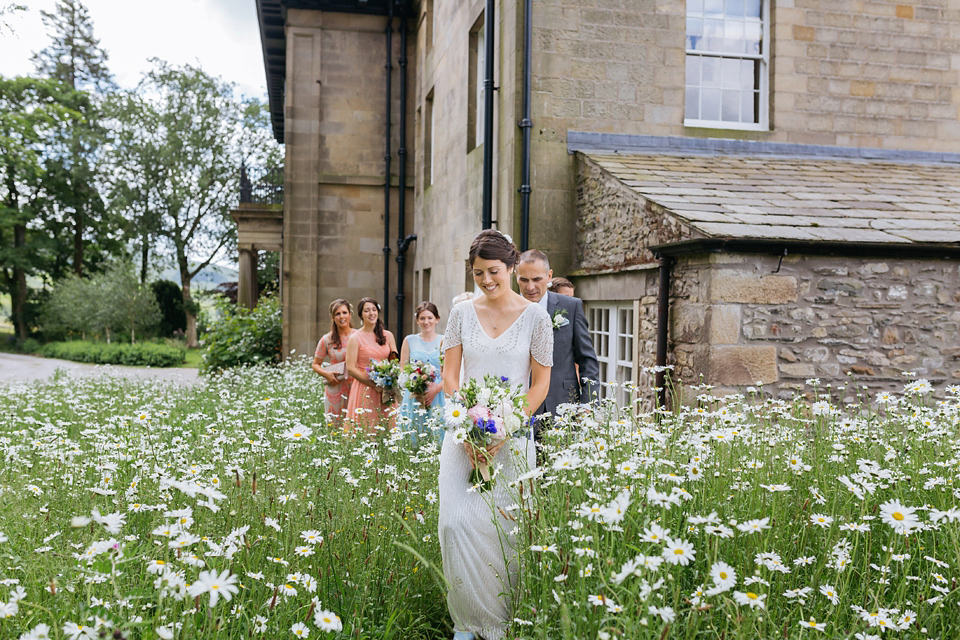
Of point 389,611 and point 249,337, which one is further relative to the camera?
point 249,337

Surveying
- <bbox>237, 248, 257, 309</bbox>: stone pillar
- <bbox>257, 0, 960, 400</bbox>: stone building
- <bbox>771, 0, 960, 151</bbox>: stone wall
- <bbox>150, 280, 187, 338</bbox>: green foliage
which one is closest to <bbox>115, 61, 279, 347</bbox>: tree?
<bbox>150, 280, 187, 338</bbox>: green foliage

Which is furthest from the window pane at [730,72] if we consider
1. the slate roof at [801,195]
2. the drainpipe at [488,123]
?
the drainpipe at [488,123]

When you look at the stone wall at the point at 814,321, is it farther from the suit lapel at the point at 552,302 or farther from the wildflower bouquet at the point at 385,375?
the wildflower bouquet at the point at 385,375

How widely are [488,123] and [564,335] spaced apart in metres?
5.77

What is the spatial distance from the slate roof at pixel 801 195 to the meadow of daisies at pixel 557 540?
2949mm

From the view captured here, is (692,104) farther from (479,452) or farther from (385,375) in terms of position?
(479,452)

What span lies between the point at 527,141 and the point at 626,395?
333 centimetres

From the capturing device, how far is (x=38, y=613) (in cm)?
298

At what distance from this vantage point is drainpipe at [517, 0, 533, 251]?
9633mm

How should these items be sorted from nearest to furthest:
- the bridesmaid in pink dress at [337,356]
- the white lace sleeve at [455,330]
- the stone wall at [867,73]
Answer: the white lace sleeve at [455,330] < the bridesmaid in pink dress at [337,356] < the stone wall at [867,73]

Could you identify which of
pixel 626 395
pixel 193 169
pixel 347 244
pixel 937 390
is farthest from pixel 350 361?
pixel 193 169

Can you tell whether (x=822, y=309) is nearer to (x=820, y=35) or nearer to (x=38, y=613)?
(x=820, y=35)

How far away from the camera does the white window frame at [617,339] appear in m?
8.89

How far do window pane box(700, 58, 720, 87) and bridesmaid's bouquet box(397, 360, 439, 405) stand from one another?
5984 mm
